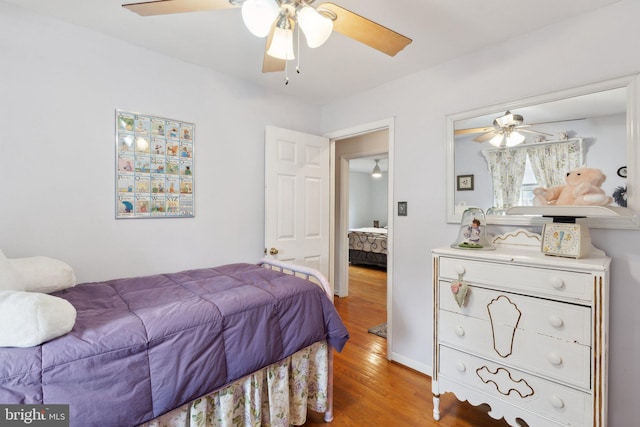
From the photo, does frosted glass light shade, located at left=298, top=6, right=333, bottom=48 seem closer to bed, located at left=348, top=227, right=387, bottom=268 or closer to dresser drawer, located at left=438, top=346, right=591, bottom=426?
dresser drawer, located at left=438, top=346, right=591, bottom=426

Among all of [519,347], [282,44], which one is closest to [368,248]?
[519,347]

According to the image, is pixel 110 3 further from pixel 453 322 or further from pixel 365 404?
pixel 365 404

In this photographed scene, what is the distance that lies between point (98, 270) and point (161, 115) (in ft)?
3.91

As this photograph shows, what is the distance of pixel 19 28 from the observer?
1755 millimetres

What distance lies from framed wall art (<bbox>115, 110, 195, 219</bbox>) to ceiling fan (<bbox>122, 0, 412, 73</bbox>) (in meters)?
0.99

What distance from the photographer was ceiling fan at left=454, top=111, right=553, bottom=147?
1.99 meters

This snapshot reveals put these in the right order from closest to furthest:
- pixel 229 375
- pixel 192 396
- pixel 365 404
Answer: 1. pixel 192 396
2. pixel 229 375
3. pixel 365 404

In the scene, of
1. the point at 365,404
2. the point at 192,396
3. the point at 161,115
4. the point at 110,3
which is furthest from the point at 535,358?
the point at 110,3

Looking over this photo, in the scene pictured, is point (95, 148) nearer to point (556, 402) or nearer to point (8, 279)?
point (8, 279)

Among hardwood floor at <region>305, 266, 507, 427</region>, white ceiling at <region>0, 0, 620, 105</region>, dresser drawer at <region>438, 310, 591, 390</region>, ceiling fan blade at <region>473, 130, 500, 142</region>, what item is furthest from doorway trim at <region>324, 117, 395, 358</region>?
dresser drawer at <region>438, 310, 591, 390</region>

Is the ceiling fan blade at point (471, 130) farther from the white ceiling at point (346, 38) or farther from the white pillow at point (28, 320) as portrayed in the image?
the white pillow at point (28, 320)

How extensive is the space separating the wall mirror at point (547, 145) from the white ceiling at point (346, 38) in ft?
1.52

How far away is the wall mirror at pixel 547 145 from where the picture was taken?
1594mm

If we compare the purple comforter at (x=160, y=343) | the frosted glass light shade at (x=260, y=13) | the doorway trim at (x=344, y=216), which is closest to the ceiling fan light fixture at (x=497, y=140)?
the doorway trim at (x=344, y=216)
